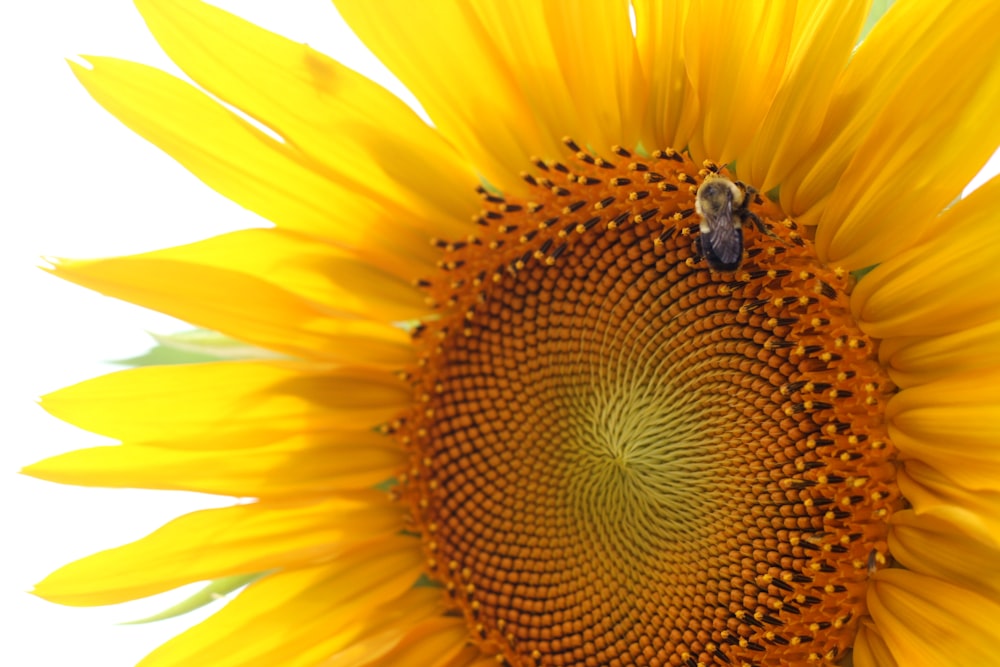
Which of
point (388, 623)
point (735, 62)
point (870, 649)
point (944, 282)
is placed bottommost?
point (870, 649)

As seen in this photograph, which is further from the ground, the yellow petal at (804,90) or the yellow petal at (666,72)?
the yellow petal at (666,72)

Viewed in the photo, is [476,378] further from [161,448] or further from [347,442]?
[161,448]

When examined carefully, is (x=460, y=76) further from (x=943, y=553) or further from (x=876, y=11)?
(x=943, y=553)

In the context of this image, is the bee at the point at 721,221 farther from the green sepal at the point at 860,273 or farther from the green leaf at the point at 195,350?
the green leaf at the point at 195,350

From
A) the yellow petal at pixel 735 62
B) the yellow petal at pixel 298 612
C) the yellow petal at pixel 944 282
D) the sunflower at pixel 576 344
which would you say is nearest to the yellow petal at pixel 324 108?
the sunflower at pixel 576 344

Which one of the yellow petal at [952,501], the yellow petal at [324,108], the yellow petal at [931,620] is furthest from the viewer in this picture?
the yellow petal at [324,108]

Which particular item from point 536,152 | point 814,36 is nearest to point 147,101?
point 536,152

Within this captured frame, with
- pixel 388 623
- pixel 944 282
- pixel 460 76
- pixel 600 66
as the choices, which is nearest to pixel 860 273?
pixel 944 282
